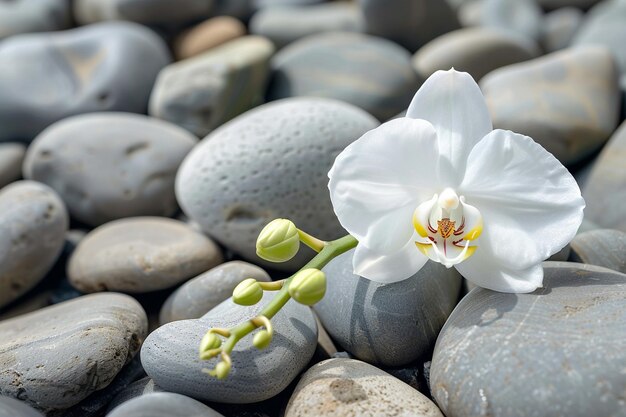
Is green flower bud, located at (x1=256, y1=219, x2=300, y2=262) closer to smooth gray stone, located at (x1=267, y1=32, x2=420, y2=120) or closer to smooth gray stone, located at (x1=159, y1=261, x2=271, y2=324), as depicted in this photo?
smooth gray stone, located at (x1=159, y1=261, x2=271, y2=324)

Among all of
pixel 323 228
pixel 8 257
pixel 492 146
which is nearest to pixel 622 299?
pixel 492 146

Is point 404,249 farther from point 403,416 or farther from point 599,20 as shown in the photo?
point 599,20

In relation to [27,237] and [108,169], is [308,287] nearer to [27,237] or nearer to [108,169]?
[27,237]

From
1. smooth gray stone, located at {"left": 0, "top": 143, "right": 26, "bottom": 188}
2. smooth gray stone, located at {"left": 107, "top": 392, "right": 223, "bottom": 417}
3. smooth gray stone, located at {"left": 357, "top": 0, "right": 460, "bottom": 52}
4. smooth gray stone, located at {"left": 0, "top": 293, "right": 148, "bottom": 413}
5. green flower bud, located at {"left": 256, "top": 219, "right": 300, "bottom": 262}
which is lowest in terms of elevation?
smooth gray stone, located at {"left": 0, "top": 143, "right": 26, "bottom": 188}

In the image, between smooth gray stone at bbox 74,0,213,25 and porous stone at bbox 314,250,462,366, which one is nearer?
porous stone at bbox 314,250,462,366

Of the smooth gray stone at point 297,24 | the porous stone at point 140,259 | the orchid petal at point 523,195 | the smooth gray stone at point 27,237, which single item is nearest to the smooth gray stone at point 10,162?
the smooth gray stone at point 27,237

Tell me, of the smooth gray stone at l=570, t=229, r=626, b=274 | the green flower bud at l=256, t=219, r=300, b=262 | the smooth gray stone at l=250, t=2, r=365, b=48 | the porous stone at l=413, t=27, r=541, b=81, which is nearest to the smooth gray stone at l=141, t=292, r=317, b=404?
the green flower bud at l=256, t=219, r=300, b=262
